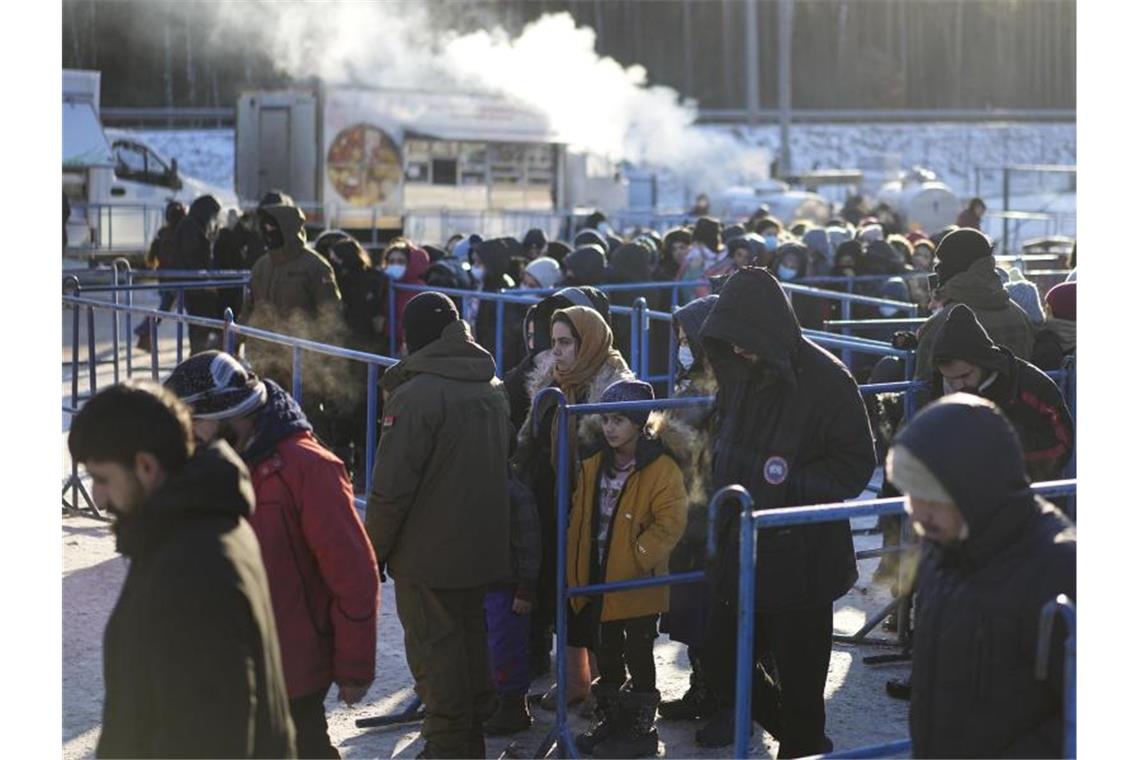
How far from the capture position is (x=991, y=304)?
6.93 m

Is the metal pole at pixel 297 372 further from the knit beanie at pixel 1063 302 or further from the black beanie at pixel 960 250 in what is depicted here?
the knit beanie at pixel 1063 302

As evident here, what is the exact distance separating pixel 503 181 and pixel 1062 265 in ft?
45.5

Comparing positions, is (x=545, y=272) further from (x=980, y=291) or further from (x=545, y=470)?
(x=545, y=470)

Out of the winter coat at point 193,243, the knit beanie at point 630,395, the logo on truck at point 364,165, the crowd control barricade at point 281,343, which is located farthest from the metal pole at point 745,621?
the logo on truck at point 364,165

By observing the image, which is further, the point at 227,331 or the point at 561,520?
the point at 227,331

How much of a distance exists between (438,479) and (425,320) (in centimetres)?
52

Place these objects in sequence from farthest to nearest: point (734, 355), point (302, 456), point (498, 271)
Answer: point (498, 271), point (734, 355), point (302, 456)

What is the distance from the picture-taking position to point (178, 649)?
2.96 m

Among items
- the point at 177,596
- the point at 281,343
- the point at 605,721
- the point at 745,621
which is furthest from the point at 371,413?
the point at 177,596

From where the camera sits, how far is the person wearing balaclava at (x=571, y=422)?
5668 mm

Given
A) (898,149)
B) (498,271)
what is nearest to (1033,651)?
(498,271)

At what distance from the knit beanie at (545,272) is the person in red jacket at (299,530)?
6.71 meters
